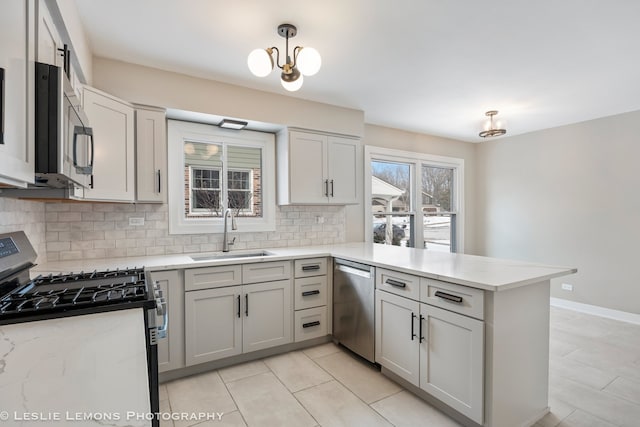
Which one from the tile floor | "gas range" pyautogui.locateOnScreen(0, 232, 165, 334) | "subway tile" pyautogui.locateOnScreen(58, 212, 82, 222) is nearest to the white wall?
the tile floor

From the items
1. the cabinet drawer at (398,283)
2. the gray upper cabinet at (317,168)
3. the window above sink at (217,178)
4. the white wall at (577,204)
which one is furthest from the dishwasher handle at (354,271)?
the white wall at (577,204)

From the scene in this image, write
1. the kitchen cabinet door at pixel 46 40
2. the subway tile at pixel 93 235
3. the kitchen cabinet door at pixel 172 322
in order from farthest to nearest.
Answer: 1. the subway tile at pixel 93 235
2. the kitchen cabinet door at pixel 172 322
3. the kitchen cabinet door at pixel 46 40

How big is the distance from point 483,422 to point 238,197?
2814 mm

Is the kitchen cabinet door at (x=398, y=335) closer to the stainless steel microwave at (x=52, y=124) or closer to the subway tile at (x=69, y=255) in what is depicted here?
the stainless steel microwave at (x=52, y=124)

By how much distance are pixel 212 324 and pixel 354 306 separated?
122 cm

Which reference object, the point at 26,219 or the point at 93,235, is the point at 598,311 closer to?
the point at 93,235

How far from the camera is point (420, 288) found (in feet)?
7.19

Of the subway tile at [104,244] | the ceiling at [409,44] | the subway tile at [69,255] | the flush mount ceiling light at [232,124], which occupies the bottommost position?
the subway tile at [69,255]

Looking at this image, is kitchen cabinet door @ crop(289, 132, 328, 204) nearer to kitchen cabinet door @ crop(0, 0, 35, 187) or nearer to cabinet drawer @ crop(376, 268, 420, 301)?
cabinet drawer @ crop(376, 268, 420, 301)

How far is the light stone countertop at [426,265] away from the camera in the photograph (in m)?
1.88

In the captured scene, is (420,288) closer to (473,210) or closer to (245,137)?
(245,137)

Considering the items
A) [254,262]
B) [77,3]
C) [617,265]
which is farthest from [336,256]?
[617,265]

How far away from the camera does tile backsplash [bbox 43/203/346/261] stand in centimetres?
256

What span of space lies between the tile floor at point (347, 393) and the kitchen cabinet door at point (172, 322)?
179 mm
